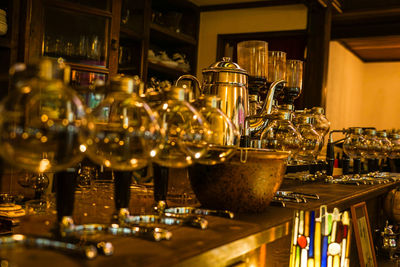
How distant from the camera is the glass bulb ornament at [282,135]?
1.63 m

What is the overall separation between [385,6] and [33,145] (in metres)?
5.40

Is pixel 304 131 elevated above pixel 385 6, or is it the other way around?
pixel 385 6

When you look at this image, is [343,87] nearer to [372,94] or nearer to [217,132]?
[372,94]

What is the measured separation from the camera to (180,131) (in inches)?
34.6

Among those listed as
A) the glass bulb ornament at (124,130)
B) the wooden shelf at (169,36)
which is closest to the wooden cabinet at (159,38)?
the wooden shelf at (169,36)

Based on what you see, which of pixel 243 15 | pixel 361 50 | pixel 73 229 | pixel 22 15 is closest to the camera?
pixel 73 229

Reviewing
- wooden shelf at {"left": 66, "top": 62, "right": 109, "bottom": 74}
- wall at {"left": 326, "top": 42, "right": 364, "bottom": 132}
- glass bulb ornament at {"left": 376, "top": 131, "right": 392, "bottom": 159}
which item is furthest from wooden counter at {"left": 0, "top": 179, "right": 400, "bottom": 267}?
wall at {"left": 326, "top": 42, "right": 364, "bottom": 132}

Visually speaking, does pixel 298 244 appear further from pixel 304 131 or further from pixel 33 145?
pixel 33 145

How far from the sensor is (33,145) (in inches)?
24.6

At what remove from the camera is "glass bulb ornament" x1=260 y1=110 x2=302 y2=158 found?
163cm

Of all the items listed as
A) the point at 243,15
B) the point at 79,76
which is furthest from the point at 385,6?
the point at 79,76

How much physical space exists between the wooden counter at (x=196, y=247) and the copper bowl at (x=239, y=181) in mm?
44

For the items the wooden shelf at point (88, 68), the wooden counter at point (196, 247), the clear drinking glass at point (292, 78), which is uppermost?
the wooden shelf at point (88, 68)

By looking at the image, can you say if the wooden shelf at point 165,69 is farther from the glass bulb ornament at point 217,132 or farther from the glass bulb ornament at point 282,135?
the glass bulb ornament at point 217,132
